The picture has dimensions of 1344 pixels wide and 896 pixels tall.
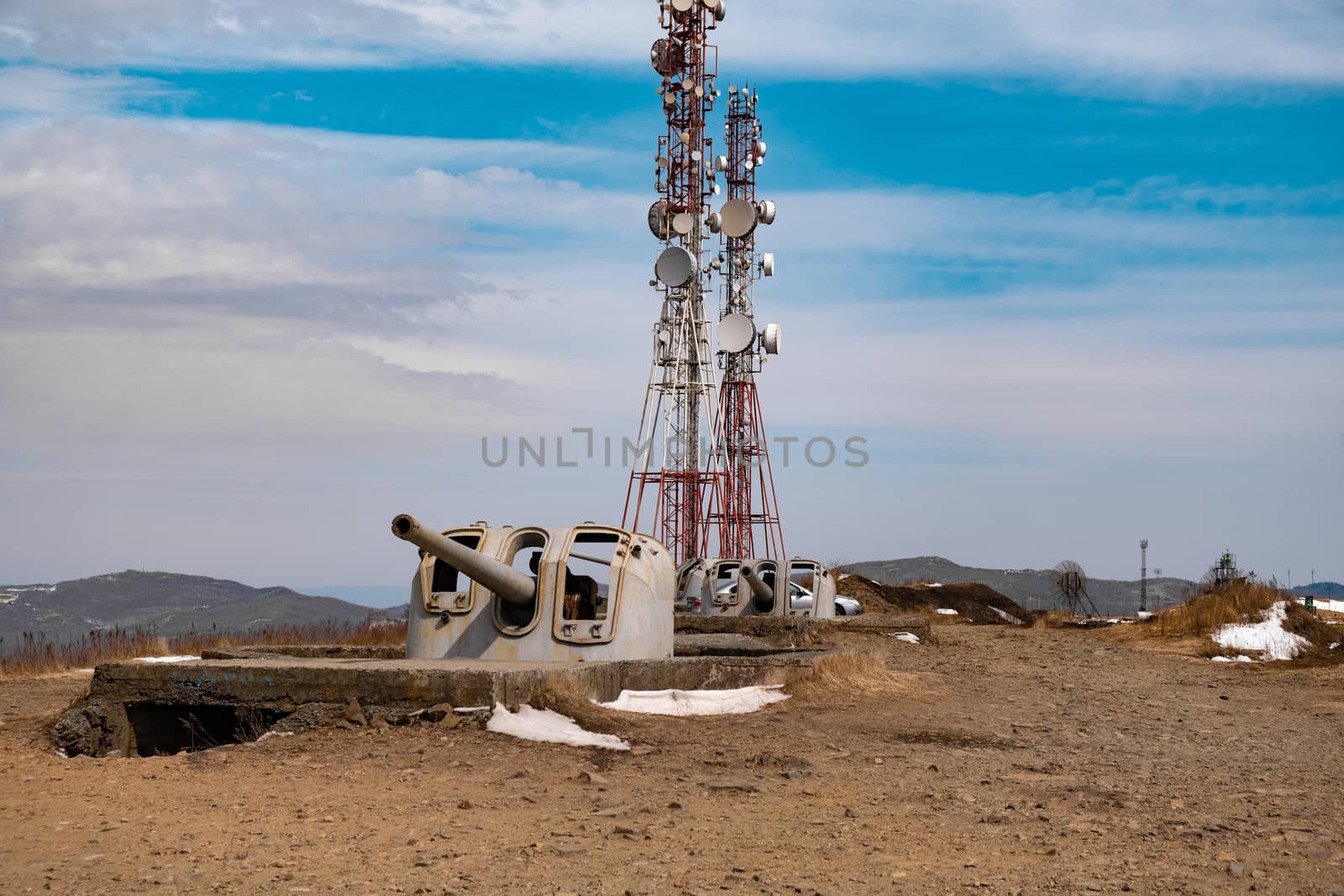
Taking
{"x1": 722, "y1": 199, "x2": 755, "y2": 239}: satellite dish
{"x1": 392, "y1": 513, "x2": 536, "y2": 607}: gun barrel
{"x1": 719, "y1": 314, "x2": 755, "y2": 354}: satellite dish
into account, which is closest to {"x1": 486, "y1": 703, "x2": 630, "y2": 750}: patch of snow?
{"x1": 392, "y1": 513, "x2": 536, "y2": 607}: gun barrel

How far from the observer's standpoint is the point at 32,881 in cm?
557

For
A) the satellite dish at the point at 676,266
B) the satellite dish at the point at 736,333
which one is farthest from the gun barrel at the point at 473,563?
the satellite dish at the point at 736,333

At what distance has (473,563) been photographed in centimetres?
1116

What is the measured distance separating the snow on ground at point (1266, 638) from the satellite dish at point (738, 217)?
16342 millimetres

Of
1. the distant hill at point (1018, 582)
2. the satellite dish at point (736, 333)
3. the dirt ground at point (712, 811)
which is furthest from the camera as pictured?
the distant hill at point (1018, 582)

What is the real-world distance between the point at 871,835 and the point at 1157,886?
4.63ft

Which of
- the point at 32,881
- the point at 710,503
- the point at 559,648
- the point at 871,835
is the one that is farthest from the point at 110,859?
the point at 710,503

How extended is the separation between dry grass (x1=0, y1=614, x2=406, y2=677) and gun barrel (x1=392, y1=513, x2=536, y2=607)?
232 inches

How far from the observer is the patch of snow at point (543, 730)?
361 inches

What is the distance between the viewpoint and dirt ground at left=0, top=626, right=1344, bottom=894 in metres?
5.79

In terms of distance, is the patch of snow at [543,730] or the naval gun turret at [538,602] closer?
the patch of snow at [543,730]

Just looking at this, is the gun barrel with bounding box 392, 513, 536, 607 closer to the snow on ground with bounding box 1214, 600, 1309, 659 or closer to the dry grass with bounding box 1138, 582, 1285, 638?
the snow on ground with bounding box 1214, 600, 1309, 659

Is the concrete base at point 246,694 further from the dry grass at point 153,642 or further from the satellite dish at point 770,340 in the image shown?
the satellite dish at point 770,340

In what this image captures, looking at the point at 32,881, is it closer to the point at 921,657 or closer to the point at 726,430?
the point at 921,657
